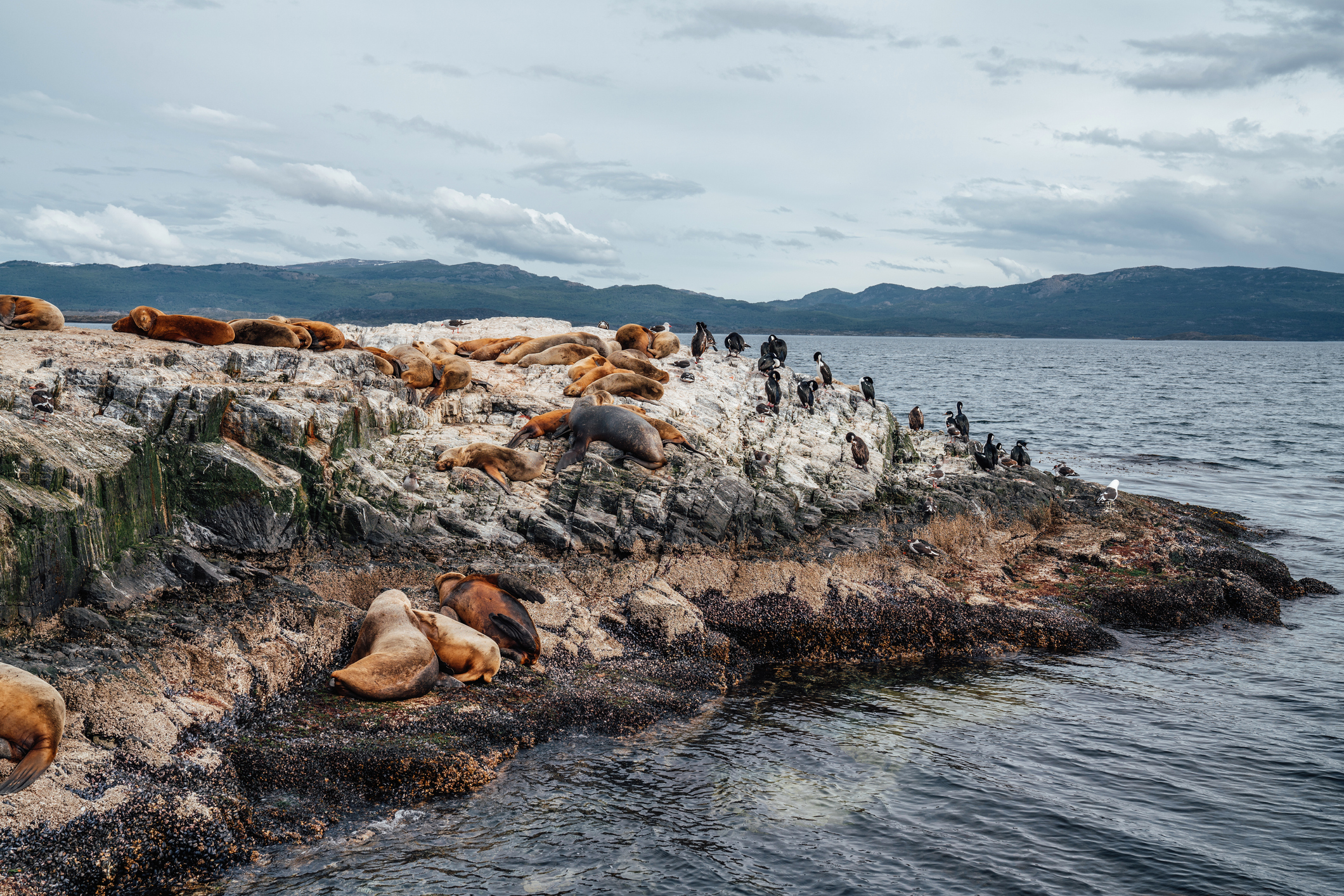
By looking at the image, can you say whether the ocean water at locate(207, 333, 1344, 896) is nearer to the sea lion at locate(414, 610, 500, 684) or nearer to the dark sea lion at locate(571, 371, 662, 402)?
the sea lion at locate(414, 610, 500, 684)

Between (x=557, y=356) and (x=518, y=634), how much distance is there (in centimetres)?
1033

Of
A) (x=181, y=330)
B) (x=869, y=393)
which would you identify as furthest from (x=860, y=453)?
(x=181, y=330)

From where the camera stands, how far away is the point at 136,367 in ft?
41.9

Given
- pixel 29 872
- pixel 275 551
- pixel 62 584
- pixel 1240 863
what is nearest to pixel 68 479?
pixel 62 584

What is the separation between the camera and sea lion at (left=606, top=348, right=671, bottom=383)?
18.8 m

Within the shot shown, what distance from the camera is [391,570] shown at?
12.1m

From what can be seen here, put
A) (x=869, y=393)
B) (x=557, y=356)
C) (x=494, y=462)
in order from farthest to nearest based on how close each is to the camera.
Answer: (x=869, y=393) → (x=557, y=356) → (x=494, y=462)

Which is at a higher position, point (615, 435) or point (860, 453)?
point (615, 435)

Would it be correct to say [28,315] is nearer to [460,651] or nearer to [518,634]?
[460,651]

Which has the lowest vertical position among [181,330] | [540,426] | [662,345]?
[540,426]

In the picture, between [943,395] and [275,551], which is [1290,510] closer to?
[275,551]

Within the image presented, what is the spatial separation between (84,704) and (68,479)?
3461 mm

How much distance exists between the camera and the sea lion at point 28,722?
703cm

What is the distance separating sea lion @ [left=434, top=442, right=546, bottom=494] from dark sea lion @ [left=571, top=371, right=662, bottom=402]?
3.40 m
